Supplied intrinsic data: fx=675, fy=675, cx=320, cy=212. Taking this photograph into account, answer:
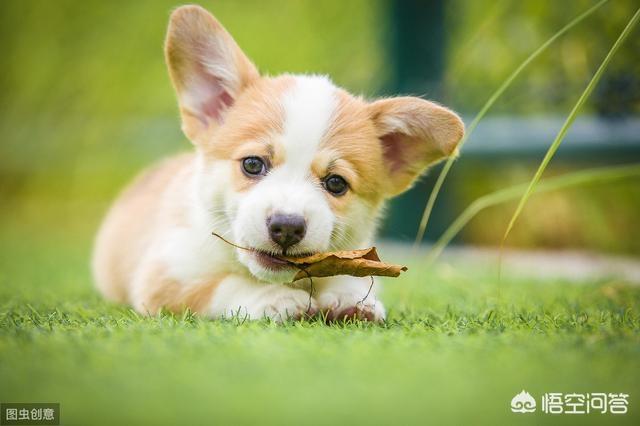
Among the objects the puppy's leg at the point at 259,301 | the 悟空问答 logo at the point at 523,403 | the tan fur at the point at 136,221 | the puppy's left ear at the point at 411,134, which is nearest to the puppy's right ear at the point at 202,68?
the tan fur at the point at 136,221

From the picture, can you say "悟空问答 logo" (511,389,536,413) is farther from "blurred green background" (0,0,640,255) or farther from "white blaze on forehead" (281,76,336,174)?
"blurred green background" (0,0,640,255)

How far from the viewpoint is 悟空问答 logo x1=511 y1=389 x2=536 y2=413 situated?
139 centimetres

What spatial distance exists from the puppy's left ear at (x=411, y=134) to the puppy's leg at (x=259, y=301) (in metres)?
0.74

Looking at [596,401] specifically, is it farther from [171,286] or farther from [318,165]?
[171,286]

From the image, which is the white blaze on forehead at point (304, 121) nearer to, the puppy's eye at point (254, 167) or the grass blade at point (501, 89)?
the puppy's eye at point (254, 167)

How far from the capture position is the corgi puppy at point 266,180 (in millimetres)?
2234

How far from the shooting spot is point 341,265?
2.19m

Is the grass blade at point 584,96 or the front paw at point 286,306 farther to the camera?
the front paw at point 286,306

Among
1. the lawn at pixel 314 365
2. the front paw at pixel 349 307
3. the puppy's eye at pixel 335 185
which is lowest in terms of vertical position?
the lawn at pixel 314 365

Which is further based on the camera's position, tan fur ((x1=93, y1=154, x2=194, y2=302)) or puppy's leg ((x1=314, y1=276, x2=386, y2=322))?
tan fur ((x1=93, y1=154, x2=194, y2=302))

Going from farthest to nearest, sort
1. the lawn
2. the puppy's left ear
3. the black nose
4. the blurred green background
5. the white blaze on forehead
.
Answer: the blurred green background, the puppy's left ear, the white blaze on forehead, the black nose, the lawn

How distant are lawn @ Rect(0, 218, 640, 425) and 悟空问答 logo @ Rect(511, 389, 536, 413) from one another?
15mm

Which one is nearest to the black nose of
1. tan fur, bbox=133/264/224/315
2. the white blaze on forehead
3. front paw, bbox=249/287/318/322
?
front paw, bbox=249/287/318/322

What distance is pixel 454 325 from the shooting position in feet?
6.87
